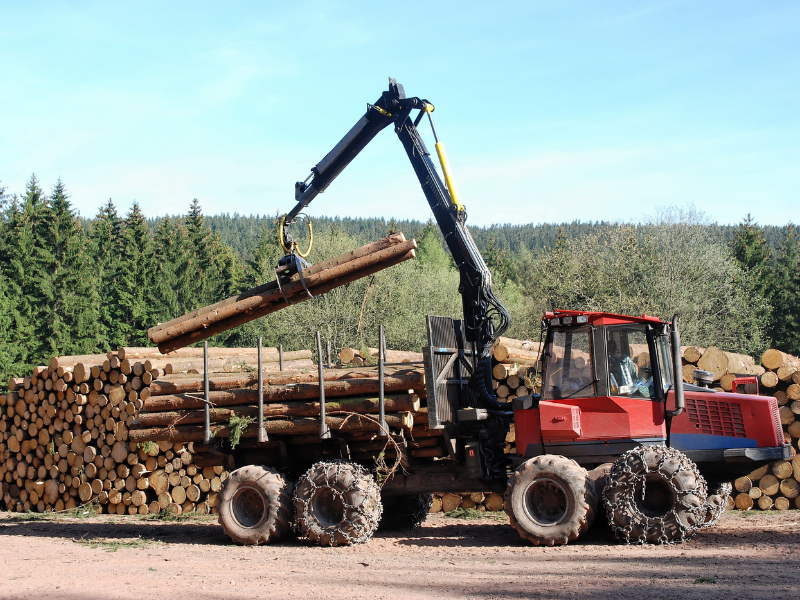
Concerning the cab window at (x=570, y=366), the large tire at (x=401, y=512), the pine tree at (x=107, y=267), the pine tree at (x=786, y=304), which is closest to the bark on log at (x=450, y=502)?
the large tire at (x=401, y=512)

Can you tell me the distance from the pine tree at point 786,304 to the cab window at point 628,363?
39400mm

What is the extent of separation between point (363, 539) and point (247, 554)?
150 centimetres

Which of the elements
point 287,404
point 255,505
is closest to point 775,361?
point 287,404

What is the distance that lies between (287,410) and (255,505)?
139 centimetres

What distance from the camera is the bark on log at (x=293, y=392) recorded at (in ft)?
33.9

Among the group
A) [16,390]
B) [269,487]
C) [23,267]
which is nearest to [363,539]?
[269,487]

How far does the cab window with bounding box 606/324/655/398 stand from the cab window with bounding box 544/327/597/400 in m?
0.26

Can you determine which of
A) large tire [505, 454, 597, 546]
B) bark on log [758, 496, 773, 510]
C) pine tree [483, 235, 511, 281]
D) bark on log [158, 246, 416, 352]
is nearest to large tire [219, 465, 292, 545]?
bark on log [158, 246, 416, 352]

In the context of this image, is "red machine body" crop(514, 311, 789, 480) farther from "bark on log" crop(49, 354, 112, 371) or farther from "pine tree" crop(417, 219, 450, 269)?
"pine tree" crop(417, 219, 450, 269)

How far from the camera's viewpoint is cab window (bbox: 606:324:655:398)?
31.2 feet

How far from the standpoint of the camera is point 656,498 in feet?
29.3

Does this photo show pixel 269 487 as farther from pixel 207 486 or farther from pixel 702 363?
pixel 702 363

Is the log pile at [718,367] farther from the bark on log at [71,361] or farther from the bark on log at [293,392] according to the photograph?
the bark on log at [71,361]

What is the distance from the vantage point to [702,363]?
13625mm
